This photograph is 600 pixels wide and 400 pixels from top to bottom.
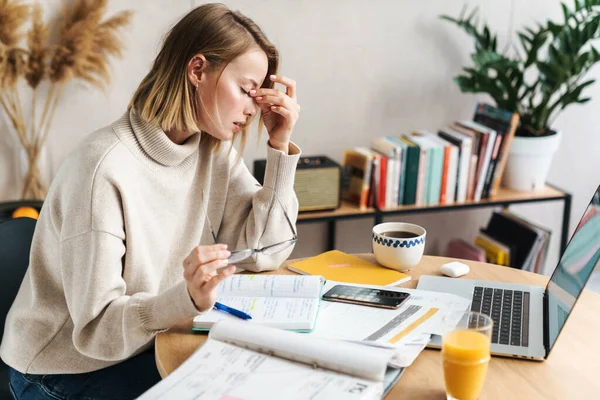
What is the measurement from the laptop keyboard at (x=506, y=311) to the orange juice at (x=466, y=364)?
0.18m

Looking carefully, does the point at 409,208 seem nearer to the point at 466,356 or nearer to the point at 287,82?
the point at 287,82

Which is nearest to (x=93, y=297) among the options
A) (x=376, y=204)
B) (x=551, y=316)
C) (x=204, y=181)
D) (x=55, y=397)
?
(x=55, y=397)

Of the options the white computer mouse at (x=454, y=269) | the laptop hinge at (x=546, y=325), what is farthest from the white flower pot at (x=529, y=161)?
the laptop hinge at (x=546, y=325)

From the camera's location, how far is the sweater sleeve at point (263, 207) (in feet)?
5.37

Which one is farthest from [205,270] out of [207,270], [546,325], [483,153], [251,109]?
[483,153]

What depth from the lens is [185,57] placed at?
4.85ft

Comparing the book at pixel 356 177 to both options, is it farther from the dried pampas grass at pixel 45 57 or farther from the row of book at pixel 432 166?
the dried pampas grass at pixel 45 57

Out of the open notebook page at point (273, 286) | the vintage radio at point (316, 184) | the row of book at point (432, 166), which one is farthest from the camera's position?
the row of book at point (432, 166)

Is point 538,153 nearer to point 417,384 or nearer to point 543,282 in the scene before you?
point 543,282

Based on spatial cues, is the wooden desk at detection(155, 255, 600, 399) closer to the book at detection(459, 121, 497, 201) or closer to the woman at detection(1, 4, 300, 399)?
the woman at detection(1, 4, 300, 399)

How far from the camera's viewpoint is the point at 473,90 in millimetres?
2768

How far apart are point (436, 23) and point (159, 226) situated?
1.77 metres

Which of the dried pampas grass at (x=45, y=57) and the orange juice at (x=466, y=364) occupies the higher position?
the dried pampas grass at (x=45, y=57)

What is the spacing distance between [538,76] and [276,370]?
2141mm
